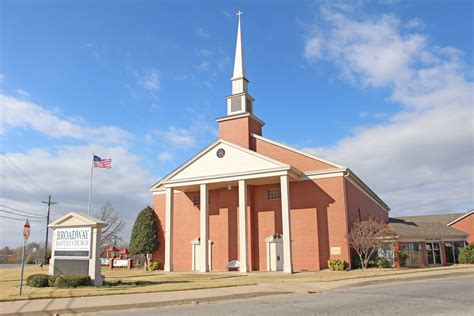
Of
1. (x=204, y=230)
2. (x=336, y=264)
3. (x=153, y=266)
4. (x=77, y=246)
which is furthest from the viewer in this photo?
(x=153, y=266)

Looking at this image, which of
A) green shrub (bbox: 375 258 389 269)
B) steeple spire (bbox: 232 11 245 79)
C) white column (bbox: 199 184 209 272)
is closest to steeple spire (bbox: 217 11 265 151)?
steeple spire (bbox: 232 11 245 79)

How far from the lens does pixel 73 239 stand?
20344 mm

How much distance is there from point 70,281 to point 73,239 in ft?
8.39

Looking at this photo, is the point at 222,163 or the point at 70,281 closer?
the point at 70,281

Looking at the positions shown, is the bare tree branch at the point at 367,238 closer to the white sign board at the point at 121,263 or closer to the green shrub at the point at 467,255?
the green shrub at the point at 467,255

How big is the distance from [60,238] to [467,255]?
3154 cm

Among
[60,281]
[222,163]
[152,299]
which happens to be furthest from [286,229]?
[152,299]

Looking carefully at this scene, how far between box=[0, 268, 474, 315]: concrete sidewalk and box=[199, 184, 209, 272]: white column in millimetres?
11685

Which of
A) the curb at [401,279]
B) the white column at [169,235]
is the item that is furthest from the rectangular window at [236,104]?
the curb at [401,279]

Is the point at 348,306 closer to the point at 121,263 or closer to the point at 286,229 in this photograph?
the point at 286,229

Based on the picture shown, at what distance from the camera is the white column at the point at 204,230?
31.0 m

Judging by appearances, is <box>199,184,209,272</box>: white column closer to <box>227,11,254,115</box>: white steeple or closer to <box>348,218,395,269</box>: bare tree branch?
<box>227,11,254,115</box>: white steeple

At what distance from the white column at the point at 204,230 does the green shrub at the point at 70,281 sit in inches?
514

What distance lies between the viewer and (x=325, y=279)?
72.2ft
